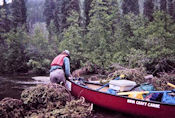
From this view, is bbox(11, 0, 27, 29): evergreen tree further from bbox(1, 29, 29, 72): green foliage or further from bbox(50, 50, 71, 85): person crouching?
bbox(50, 50, 71, 85): person crouching

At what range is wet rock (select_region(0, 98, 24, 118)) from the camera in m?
5.66

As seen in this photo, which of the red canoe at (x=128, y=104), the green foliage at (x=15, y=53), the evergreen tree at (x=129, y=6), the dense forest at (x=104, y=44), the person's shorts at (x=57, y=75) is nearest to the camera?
the red canoe at (x=128, y=104)

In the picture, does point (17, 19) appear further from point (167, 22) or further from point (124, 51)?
point (167, 22)

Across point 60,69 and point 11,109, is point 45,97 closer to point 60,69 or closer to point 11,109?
point 11,109

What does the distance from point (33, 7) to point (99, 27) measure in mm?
65263

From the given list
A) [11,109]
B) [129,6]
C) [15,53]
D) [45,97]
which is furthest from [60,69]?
[129,6]

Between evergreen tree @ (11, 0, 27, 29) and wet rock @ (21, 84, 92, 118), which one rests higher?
evergreen tree @ (11, 0, 27, 29)

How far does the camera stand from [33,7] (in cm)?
7719

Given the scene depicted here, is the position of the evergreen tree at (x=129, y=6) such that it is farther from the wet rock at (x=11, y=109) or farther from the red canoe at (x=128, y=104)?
the wet rock at (x=11, y=109)

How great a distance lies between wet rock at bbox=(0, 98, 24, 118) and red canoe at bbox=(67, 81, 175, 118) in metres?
2.65

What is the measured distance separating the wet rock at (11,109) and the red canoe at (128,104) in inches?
104

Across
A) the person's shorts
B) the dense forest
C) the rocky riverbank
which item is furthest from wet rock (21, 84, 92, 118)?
the dense forest

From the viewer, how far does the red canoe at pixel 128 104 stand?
5.50 m

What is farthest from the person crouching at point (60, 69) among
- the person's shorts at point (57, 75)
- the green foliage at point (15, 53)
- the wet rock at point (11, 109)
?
the green foliage at point (15, 53)
